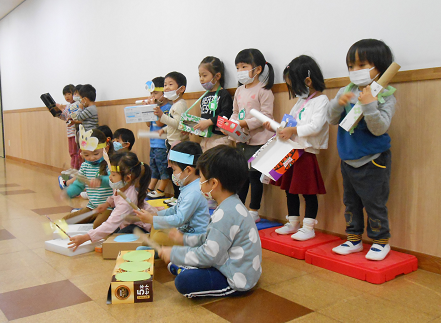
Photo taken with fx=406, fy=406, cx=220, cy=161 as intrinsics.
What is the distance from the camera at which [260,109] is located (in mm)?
2832

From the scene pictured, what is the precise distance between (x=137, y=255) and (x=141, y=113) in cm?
176

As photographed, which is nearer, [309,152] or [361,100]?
[361,100]

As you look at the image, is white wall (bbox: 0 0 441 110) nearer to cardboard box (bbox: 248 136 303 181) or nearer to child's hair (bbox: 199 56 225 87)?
child's hair (bbox: 199 56 225 87)

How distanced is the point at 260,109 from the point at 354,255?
118 cm

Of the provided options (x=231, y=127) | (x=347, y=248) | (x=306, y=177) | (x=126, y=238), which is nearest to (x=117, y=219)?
(x=126, y=238)

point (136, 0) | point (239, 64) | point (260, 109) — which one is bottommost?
point (260, 109)

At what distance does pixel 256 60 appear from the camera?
2.79 metres

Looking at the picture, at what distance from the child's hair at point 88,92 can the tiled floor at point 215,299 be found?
295cm

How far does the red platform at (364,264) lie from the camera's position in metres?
1.92

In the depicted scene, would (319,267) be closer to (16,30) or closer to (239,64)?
(239,64)

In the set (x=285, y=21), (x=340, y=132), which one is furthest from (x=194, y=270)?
(x=285, y=21)

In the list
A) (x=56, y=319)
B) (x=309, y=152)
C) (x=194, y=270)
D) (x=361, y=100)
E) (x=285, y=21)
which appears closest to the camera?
Answer: (x=56, y=319)

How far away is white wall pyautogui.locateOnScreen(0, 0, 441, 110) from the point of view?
217 cm

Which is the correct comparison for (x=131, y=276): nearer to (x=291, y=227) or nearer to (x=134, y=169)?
(x=134, y=169)
